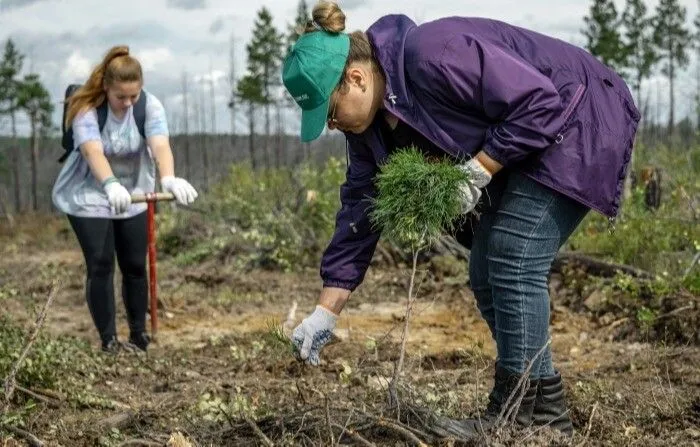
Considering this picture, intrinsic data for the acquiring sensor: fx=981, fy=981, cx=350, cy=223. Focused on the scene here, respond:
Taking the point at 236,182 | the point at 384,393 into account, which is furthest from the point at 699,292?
the point at 236,182

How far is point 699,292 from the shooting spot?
564cm

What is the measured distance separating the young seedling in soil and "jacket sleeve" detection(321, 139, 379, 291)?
22 centimetres

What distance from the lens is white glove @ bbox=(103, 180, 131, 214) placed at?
493cm

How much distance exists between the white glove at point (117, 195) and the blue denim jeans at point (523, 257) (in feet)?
8.32

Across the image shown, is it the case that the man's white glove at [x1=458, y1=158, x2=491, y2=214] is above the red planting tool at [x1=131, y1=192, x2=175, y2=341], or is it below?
above

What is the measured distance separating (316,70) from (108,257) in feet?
9.68

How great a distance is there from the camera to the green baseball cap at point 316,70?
262cm

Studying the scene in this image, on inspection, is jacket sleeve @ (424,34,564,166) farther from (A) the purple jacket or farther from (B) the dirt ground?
(B) the dirt ground

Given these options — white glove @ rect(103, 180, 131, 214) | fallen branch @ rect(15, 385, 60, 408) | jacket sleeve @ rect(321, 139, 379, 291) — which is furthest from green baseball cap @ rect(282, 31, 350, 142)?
white glove @ rect(103, 180, 131, 214)

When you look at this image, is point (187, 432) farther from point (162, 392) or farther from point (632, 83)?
point (632, 83)

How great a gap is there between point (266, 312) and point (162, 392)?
114 inches

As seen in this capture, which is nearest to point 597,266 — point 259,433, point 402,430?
point 402,430

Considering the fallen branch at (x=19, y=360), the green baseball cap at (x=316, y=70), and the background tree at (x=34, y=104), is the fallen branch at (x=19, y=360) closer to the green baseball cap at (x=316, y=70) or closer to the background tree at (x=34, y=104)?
the green baseball cap at (x=316, y=70)

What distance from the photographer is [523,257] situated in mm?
2799
